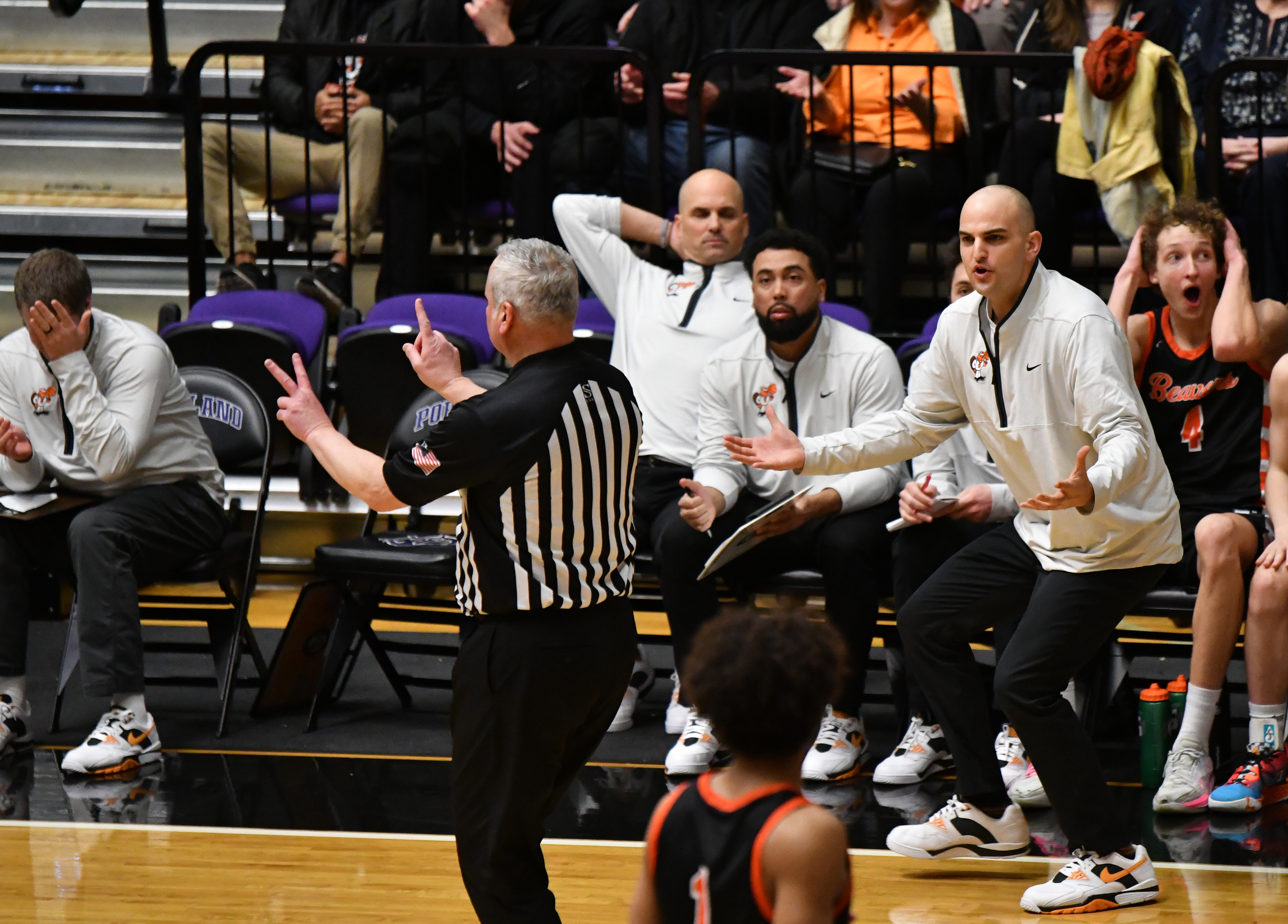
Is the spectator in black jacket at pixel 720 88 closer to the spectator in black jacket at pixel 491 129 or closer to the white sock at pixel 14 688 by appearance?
the spectator in black jacket at pixel 491 129

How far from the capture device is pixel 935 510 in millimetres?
4617

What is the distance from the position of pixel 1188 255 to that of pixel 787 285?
46.6 inches

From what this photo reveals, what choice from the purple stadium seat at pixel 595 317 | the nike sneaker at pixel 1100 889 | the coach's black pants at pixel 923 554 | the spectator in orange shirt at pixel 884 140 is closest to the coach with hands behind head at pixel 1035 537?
the nike sneaker at pixel 1100 889

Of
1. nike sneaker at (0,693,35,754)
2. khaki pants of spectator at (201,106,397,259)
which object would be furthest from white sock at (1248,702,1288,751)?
khaki pants of spectator at (201,106,397,259)

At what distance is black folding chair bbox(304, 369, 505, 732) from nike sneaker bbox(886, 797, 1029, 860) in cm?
171

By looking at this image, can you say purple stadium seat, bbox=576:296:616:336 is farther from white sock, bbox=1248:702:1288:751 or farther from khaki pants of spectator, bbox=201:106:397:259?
white sock, bbox=1248:702:1288:751

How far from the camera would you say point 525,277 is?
313 cm

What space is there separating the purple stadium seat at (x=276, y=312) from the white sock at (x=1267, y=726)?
371cm

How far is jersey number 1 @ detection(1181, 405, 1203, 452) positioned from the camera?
4.73m

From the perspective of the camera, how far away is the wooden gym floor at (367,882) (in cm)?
370

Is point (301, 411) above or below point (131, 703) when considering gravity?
above

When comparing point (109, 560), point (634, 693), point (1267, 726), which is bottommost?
point (634, 693)

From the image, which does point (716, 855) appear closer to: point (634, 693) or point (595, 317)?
point (634, 693)

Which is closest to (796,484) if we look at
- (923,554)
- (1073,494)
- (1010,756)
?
(923,554)
